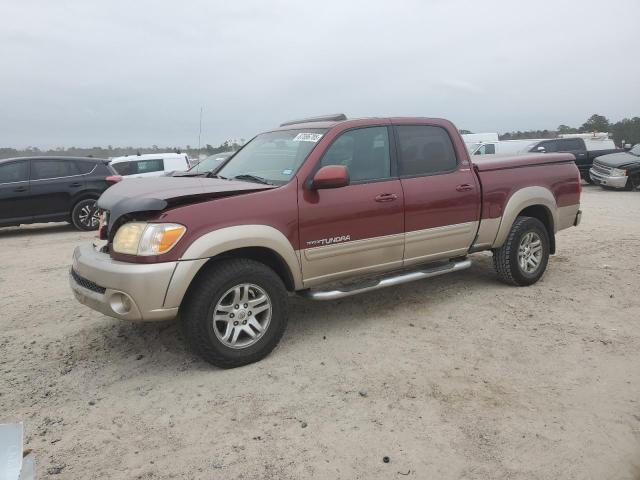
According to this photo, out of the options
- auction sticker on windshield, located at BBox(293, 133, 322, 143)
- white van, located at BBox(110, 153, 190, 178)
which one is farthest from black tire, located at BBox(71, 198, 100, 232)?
auction sticker on windshield, located at BBox(293, 133, 322, 143)

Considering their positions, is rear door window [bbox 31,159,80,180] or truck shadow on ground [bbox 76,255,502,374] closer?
truck shadow on ground [bbox 76,255,502,374]

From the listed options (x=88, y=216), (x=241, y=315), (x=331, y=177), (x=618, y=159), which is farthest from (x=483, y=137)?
(x=241, y=315)

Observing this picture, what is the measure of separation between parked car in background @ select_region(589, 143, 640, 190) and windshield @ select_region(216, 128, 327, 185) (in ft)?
48.8

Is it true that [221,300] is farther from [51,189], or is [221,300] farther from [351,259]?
[51,189]

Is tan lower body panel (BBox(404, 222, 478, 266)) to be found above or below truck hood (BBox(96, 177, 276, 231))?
below

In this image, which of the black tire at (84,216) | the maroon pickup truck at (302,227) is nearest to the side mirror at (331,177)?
the maroon pickup truck at (302,227)

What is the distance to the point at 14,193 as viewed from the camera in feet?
32.9

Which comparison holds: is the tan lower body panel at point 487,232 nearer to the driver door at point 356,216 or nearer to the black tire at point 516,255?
the black tire at point 516,255

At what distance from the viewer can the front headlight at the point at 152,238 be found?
11.0 feet

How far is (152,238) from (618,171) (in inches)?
654

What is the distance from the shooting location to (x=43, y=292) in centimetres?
575

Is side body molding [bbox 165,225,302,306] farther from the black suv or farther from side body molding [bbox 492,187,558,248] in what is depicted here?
the black suv

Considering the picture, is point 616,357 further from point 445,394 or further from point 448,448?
point 448,448

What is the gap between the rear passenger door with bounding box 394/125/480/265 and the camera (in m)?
4.55
